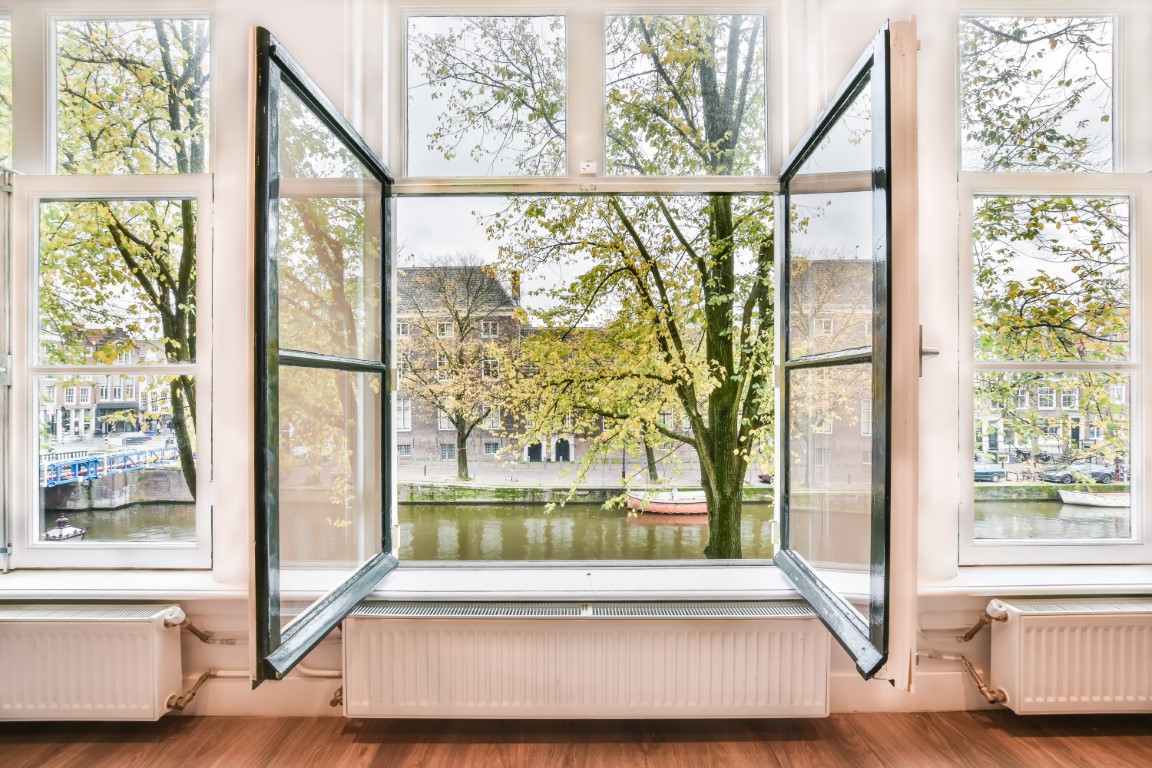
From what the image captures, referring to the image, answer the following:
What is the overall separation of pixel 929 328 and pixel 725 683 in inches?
56.3

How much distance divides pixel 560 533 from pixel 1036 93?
254cm

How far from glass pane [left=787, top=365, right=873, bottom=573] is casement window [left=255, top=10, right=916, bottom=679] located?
2 centimetres

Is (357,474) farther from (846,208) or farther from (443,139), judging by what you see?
(846,208)

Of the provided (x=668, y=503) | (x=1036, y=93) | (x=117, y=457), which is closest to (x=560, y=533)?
(x=668, y=503)

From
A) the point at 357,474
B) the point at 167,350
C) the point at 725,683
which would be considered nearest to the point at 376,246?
the point at 357,474

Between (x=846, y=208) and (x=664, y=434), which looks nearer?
(x=846, y=208)

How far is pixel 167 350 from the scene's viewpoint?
6.50 feet

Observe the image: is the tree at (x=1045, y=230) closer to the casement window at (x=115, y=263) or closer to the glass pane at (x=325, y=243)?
the glass pane at (x=325, y=243)

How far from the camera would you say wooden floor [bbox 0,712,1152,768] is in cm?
167

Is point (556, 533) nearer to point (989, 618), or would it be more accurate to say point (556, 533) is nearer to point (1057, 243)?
point (989, 618)

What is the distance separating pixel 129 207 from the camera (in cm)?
198

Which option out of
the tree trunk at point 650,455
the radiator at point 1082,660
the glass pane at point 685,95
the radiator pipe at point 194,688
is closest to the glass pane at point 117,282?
the radiator pipe at point 194,688

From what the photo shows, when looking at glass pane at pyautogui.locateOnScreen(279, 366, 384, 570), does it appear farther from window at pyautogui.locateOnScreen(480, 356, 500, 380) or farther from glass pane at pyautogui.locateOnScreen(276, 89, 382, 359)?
window at pyautogui.locateOnScreen(480, 356, 500, 380)

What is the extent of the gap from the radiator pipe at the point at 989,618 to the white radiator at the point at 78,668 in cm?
279
